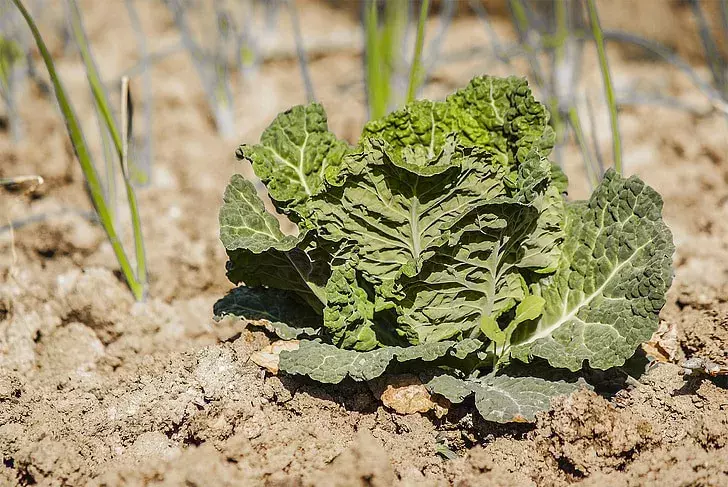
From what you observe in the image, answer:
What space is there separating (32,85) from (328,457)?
11.5 ft

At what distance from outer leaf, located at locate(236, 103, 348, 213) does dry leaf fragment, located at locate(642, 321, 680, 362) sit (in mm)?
989

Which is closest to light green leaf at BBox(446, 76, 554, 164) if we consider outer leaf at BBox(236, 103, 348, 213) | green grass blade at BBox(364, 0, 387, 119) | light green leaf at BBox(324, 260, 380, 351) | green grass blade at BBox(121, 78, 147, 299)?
outer leaf at BBox(236, 103, 348, 213)

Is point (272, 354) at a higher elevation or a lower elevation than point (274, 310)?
lower

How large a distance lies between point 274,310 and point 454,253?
553 millimetres

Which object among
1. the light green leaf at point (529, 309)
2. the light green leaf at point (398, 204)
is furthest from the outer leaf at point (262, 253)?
the light green leaf at point (529, 309)

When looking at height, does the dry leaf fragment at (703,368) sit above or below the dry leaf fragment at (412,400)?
above

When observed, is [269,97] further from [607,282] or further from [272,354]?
[607,282]

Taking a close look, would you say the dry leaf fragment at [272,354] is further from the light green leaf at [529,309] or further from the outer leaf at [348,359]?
the light green leaf at [529,309]

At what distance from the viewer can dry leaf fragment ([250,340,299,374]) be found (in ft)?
6.51

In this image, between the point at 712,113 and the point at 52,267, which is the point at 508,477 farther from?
the point at 712,113

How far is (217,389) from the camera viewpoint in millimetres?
1951

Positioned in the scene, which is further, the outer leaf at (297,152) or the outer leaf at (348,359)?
the outer leaf at (297,152)

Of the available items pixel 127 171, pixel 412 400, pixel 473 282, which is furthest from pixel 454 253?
pixel 127 171

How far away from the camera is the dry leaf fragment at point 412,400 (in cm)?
189
